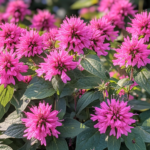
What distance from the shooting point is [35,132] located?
0.71 meters

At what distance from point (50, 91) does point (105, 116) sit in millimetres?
215

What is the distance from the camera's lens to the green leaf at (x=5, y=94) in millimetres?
818

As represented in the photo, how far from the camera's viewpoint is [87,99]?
853mm

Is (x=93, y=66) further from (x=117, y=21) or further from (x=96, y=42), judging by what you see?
(x=117, y=21)

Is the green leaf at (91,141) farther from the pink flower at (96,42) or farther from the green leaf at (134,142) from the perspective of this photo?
the pink flower at (96,42)

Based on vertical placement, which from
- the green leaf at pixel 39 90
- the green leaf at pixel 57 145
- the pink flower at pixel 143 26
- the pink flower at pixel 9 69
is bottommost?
the green leaf at pixel 57 145

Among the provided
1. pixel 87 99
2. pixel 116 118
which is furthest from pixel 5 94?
pixel 116 118

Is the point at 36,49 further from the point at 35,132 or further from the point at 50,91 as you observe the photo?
the point at 35,132

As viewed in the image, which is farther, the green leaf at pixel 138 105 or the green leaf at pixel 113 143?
the green leaf at pixel 138 105

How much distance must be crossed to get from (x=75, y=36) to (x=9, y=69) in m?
0.27

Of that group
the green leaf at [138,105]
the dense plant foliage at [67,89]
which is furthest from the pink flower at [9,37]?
the green leaf at [138,105]

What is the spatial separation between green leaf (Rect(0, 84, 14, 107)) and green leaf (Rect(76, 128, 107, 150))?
299mm

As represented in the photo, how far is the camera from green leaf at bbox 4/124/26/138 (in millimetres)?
795

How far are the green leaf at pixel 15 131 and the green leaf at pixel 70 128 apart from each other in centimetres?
14
